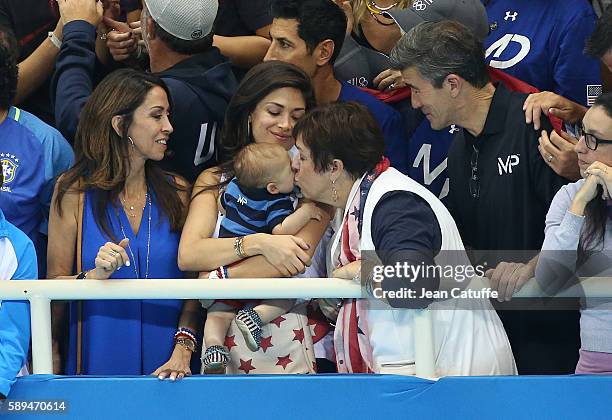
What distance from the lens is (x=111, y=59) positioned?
18.4ft

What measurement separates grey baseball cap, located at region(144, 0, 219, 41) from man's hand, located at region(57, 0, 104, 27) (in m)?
0.30

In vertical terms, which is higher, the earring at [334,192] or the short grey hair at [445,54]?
the short grey hair at [445,54]

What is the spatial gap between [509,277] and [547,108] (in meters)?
0.71

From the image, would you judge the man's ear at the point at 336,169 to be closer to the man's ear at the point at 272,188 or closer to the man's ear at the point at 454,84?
the man's ear at the point at 272,188

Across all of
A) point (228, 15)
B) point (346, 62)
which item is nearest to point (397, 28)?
point (346, 62)

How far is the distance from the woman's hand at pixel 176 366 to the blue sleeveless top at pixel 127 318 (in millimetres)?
114

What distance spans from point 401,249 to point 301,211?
0.63 m

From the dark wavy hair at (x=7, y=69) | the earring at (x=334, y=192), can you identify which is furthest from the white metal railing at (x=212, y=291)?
the dark wavy hair at (x=7, y=69)

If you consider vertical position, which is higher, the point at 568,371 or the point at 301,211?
the point at 301,211

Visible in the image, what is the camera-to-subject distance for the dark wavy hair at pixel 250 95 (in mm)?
4914

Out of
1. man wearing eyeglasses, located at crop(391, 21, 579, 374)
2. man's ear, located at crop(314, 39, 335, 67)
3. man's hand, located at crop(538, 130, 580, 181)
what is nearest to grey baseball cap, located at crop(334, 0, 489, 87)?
man's ear, located at crop(314, 39, 335, 67)

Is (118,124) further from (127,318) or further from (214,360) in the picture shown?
(214,360)

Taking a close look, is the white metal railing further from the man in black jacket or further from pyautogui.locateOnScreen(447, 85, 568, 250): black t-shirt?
the man in black jacket

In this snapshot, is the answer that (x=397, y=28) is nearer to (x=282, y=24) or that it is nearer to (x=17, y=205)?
(x=282, y=24)
